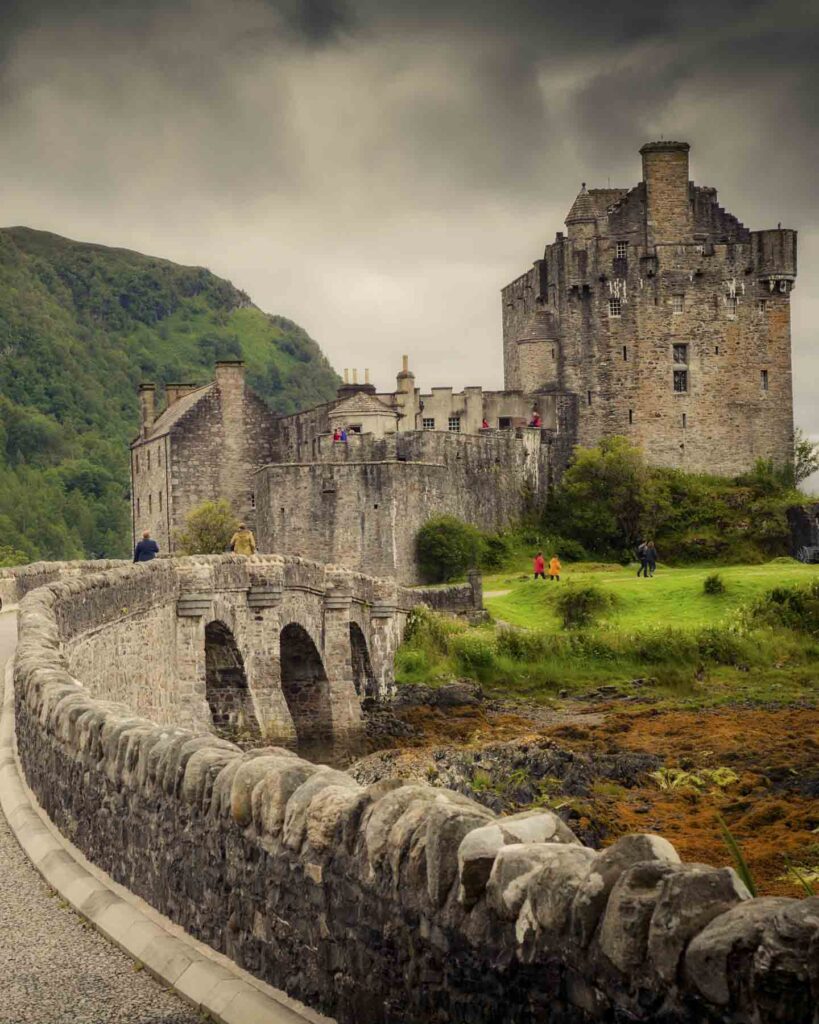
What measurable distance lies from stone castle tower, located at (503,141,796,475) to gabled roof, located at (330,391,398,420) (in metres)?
8.85

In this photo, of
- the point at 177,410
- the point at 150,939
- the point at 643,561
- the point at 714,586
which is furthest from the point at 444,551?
the point at 150,939

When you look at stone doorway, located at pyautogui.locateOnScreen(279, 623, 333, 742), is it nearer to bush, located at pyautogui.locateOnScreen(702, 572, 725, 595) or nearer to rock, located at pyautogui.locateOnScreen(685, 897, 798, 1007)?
bush, located at pyautogui.locateOnScreen(702, 572, 725, 595)

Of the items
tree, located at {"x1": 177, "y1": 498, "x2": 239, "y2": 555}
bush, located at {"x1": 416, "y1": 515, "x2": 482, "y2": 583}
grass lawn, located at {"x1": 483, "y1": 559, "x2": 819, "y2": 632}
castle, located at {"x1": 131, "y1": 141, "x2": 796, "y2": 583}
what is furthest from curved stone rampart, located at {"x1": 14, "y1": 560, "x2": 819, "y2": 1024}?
castle, located at {"x1": 131, "y1": 141, "x2": 796, "y2": 583}

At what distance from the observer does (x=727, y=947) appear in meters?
4.43

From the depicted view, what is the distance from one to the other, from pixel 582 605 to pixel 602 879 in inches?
1463

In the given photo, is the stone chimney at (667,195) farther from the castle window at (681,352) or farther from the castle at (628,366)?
the castle window at (681,352)

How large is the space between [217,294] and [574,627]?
136 metres

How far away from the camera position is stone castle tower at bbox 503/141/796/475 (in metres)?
63.4

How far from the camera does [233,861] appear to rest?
7.16 metres

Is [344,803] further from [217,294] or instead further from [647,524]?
[217,294]

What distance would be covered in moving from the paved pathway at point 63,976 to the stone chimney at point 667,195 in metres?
57.7

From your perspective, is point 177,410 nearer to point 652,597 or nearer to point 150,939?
point 652,597

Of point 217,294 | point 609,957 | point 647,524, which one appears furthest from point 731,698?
point 217,294

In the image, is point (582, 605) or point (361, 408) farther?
point (361, 408)
